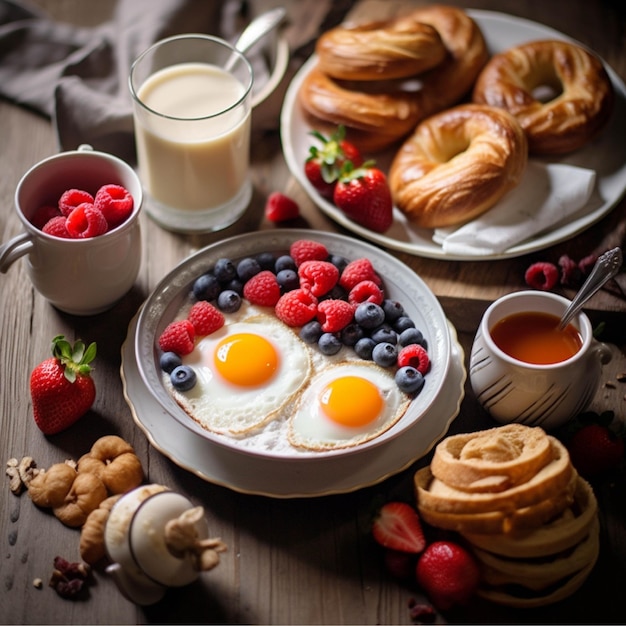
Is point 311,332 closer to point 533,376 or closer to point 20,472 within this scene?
point 533,376

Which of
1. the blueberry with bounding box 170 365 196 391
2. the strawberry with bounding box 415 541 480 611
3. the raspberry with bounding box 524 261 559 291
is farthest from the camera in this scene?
the raspberry with bounding box 524 261 559 291

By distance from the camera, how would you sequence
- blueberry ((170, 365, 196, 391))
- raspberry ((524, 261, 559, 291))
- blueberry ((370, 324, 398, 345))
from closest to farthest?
1. blueberry ((170, 365, 196, 391))
2. blueberry ((370, 324, 398, 345))
3. raspberry ((524, 261, 559, 291))

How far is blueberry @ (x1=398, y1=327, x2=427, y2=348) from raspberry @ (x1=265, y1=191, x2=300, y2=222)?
1.84 feet

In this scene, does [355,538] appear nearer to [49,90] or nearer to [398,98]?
[398,98]

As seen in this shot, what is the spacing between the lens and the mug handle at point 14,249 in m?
1.93

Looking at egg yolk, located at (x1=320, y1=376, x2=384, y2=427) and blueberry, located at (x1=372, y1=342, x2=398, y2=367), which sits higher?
blueberry, located at (x1=372, y1=342, x2=398, y2=367)

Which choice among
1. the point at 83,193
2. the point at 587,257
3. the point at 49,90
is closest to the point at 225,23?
the point at 49,90

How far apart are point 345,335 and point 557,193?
785 millimetres

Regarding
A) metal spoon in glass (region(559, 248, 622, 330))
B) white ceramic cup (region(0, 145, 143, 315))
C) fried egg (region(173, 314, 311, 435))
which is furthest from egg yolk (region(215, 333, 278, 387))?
metal spoon in glass (region(559, 248, 622, 330))

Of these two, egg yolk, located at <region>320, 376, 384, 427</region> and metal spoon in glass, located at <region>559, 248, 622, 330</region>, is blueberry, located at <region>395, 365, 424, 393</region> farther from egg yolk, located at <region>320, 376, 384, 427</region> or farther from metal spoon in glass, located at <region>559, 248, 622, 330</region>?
metal spoon in glass, located at <region>559, 248, 622, 330</region>

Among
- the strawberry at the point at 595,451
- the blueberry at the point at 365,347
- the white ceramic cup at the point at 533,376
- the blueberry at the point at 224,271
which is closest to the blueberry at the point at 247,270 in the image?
the blueberry at the point at 224,271

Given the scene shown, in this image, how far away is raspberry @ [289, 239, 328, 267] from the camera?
7.02 ft

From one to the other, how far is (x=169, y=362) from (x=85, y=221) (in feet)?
1.30

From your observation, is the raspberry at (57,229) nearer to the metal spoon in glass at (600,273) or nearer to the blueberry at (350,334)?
the blueberry at (350,334)
